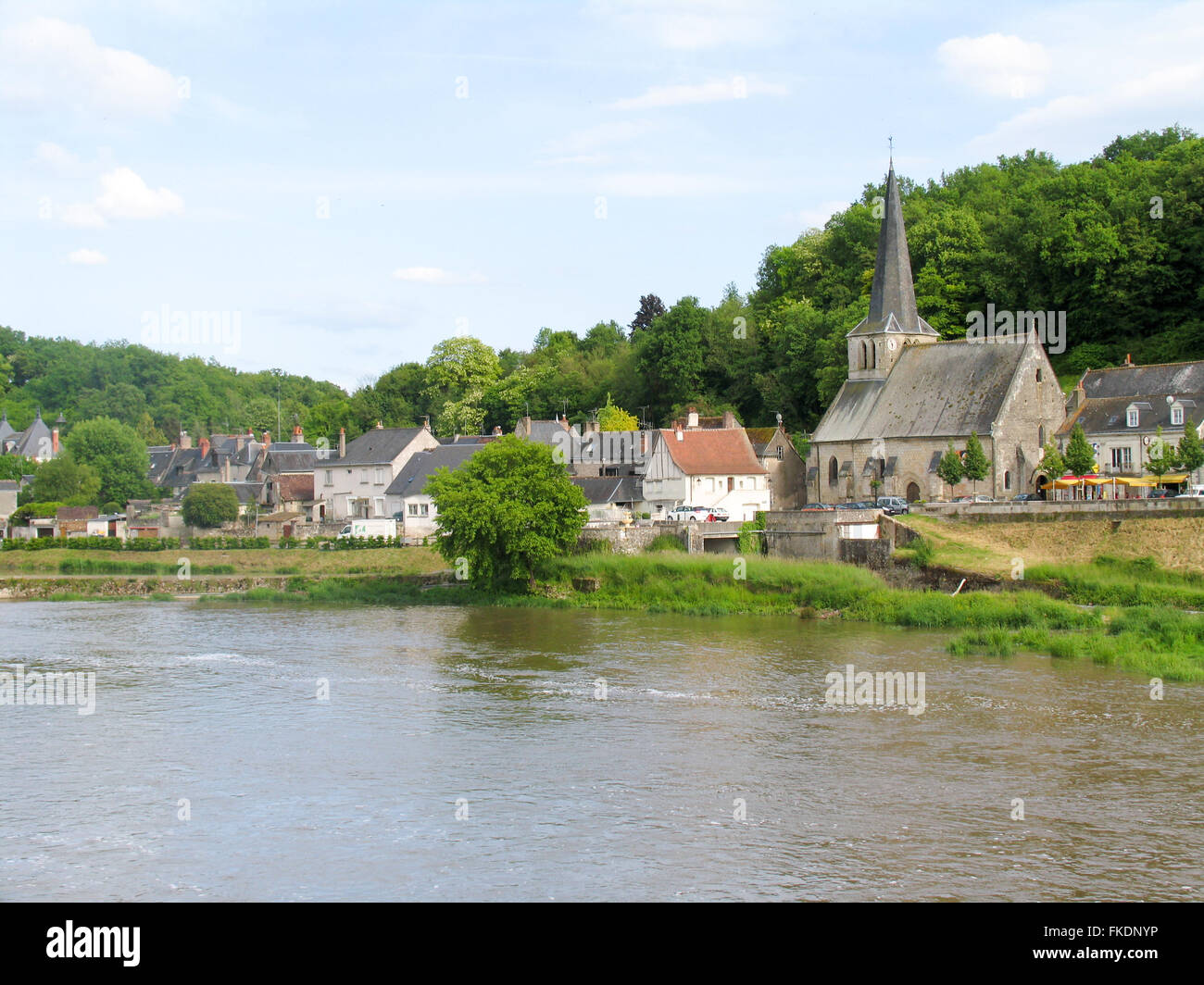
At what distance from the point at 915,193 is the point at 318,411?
193 ft

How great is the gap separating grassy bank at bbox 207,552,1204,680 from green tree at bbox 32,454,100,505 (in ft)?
104

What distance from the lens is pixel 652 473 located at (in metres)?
56.4

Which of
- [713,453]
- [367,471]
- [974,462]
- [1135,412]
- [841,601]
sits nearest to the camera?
[841,601]

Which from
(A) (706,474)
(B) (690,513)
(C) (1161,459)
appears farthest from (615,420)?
(C) (1161,459)

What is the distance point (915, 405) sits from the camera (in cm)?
5447

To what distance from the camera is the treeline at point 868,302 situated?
59.5m

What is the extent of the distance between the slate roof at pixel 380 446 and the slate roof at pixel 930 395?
84.1 ft

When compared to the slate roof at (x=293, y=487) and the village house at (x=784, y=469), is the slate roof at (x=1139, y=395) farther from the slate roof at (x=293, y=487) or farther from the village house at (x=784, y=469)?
the slate roof at (x=293, y=487)

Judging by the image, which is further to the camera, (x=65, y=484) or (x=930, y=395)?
(x=65, y=484)

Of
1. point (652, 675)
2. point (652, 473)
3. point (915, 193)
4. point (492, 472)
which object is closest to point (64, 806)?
point (652, 675)

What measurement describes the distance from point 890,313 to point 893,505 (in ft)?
43.8

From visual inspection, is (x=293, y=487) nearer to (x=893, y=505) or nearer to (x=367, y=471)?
(x=367, y=471)

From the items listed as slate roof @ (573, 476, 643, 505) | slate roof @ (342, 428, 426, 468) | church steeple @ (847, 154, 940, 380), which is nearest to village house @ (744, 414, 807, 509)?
church steeple @ (847, 154, 940, 380)

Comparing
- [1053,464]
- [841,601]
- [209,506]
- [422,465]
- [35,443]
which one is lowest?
[841,601]
